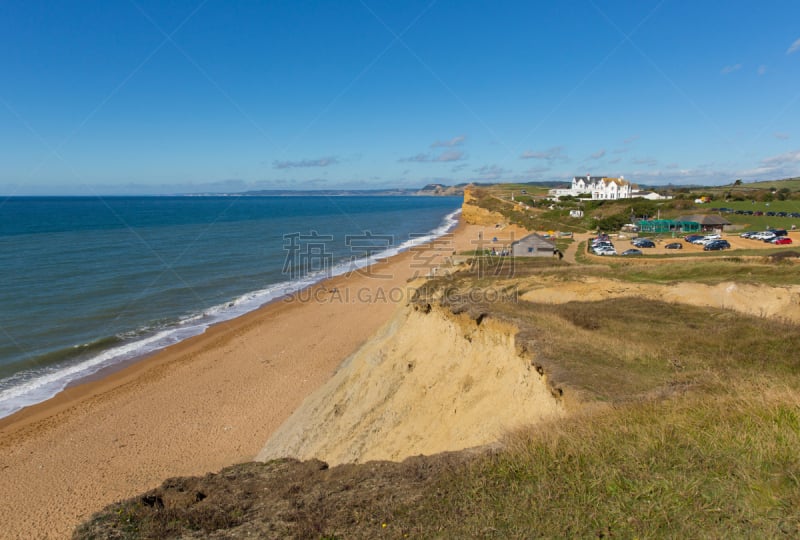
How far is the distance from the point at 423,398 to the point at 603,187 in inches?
4603

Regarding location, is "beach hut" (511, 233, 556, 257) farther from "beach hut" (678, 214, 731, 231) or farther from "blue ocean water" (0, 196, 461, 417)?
"beach hut" (678, 214, 731, 231)

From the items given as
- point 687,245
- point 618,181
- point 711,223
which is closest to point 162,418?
point 687,245

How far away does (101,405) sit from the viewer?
1852cm

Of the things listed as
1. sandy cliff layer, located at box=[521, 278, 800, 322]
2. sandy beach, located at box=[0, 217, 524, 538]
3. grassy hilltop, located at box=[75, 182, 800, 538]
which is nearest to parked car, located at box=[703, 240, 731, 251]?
sandy cliff layer, located at box=[521, 278, 800, 322]

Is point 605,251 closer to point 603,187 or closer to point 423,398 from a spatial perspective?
point 423,398

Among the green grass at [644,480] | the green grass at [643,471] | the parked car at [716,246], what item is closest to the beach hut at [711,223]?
the parked car at [716,246]

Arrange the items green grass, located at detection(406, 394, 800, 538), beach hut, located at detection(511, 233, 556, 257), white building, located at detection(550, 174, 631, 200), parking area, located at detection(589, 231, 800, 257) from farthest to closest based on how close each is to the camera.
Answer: white building, located at detection(550, 174, 631, 200), parking area, located at detection(589, 231, 800, 257), beach hut, located at detection(511, 233, 556, 257), green grass, located at detection(406, 394, 800, 538)

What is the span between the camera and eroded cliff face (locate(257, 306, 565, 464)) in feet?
32.4

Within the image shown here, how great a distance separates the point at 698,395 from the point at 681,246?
143ft

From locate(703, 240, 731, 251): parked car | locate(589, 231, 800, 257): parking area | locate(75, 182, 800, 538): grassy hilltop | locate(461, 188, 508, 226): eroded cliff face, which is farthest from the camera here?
locate(461, 188, 508, 226): eroded cliff face

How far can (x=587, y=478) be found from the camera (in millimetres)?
5082

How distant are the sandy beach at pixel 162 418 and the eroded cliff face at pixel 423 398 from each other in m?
2.98

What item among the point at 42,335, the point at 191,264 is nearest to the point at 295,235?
the point at 191,264

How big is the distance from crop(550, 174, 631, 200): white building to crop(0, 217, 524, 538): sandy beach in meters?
100
